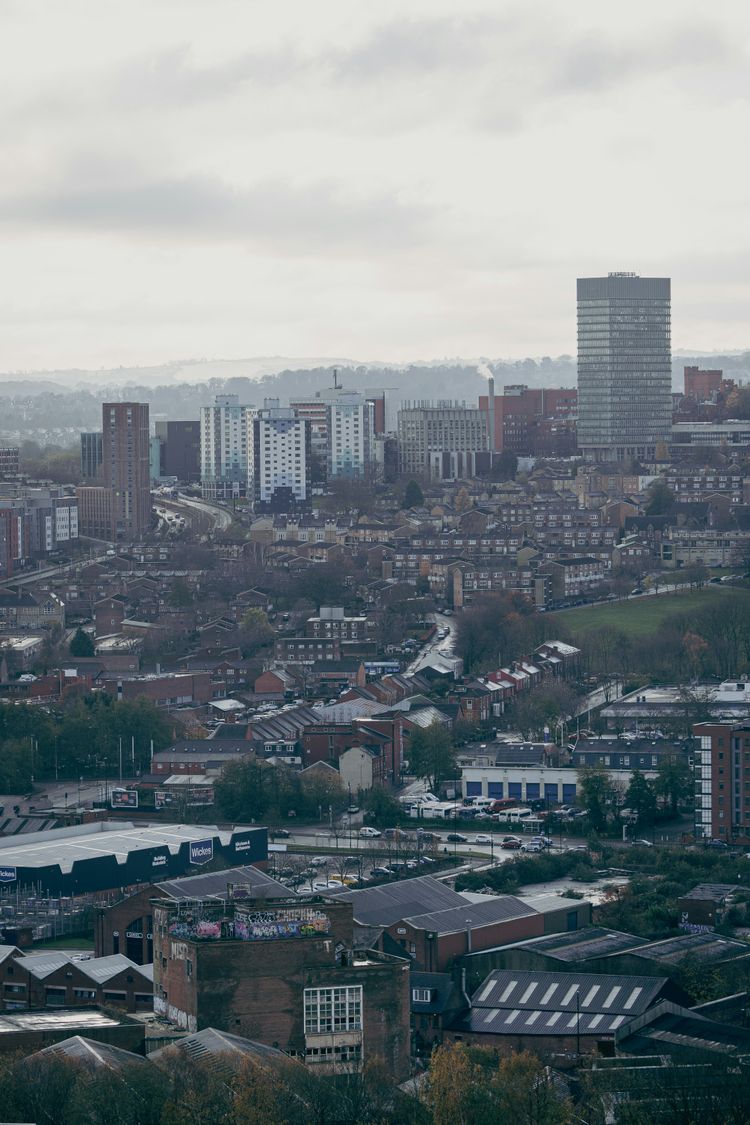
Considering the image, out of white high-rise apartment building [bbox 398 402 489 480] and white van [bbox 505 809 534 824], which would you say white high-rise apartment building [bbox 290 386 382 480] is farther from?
white van [bbox 505 809 534 824]

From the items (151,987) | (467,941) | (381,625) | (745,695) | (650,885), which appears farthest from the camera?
(381,625)

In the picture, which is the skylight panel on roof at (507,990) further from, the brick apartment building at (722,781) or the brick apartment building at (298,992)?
the brick apartment building at (722,781)

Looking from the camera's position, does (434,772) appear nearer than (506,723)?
Yes

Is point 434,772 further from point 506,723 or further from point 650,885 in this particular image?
point 650,885

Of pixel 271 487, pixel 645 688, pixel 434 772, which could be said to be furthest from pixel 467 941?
pixel 271 487

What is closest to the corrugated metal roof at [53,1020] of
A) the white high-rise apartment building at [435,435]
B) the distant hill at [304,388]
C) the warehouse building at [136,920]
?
the warehouse building at [136,920]

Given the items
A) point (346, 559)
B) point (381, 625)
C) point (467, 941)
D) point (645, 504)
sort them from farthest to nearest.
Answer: point (645, 504)
point (346, 559)
point (381, 625)
point (467, 941)
